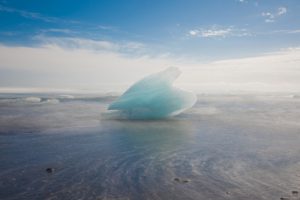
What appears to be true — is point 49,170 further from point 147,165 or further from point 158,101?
point 158,101

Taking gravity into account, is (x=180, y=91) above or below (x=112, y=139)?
above

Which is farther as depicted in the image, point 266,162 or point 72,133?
point 72,133

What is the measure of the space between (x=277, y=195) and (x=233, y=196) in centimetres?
82

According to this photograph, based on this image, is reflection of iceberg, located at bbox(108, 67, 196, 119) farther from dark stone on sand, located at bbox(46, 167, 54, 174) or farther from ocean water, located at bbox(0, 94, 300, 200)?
dark stone on sand, located at bbox(46, 167, 54, 174)

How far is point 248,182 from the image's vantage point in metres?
6.41

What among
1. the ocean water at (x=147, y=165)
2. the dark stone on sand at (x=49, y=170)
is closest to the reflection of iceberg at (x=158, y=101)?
the ocean water at (x=147, y=165)


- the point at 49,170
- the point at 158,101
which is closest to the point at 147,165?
the point at 49,170

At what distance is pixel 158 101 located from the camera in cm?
1898

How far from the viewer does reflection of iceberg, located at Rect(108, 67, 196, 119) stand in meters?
18.9

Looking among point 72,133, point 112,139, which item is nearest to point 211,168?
point 112,139

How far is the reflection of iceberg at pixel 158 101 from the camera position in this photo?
62.1ft

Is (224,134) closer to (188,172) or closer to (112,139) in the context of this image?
(112,139)

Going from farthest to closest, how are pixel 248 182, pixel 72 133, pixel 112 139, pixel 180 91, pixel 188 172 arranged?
pixel 180 91
pixel 72 133
pixel 112 139
pixel 188 172
pixel 248 182

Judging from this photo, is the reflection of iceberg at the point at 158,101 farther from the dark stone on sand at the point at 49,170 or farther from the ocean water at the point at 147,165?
the dark stone on sand at the point at 49,170
